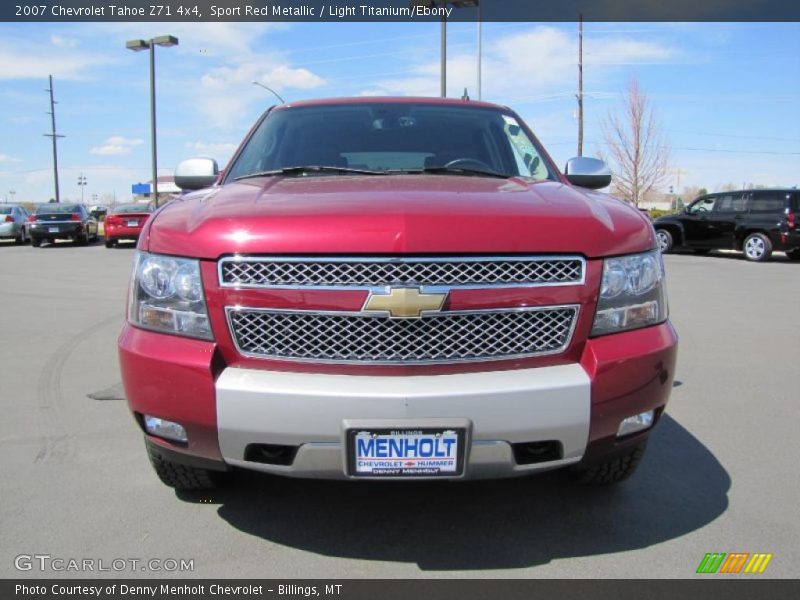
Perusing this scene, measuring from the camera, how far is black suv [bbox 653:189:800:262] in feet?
52.1

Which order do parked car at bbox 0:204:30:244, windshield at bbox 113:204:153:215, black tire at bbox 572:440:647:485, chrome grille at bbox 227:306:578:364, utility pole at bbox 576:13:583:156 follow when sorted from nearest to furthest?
chrome grille at bbox 227:306:578:364
black tire at bbox 572:440:647:485
windshield at bbox 113:204:153:215
parked car at bbox 0:204:30:244
utility pole at bbox 576:13:583:156

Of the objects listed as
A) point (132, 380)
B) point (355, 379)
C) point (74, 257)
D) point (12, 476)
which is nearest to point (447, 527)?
point (355, 379)

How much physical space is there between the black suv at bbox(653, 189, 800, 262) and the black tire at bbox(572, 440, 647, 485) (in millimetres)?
15292

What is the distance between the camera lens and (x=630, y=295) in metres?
2.49

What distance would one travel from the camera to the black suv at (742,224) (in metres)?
15.9

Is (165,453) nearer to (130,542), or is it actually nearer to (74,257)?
(130,542)

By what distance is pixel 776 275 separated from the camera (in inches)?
520

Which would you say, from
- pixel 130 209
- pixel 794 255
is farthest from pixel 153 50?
pixel 794 255

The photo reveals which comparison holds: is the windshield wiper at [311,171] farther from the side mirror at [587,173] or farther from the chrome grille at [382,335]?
the side mirror at [587,173]

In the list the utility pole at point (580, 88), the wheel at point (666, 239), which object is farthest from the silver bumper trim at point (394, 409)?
the utility pole at point (580, 88)

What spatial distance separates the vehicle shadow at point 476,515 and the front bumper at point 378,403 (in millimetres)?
449

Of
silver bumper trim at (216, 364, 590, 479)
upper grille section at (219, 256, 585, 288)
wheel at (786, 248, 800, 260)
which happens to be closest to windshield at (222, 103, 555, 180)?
upper grille section at (219, 256, 585, 288)

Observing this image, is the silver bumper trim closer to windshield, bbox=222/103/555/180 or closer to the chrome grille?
the chrome grille

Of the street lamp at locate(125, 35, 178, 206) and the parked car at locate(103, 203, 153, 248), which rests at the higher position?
the street lamp at locate(125, 35, 178, 206)
